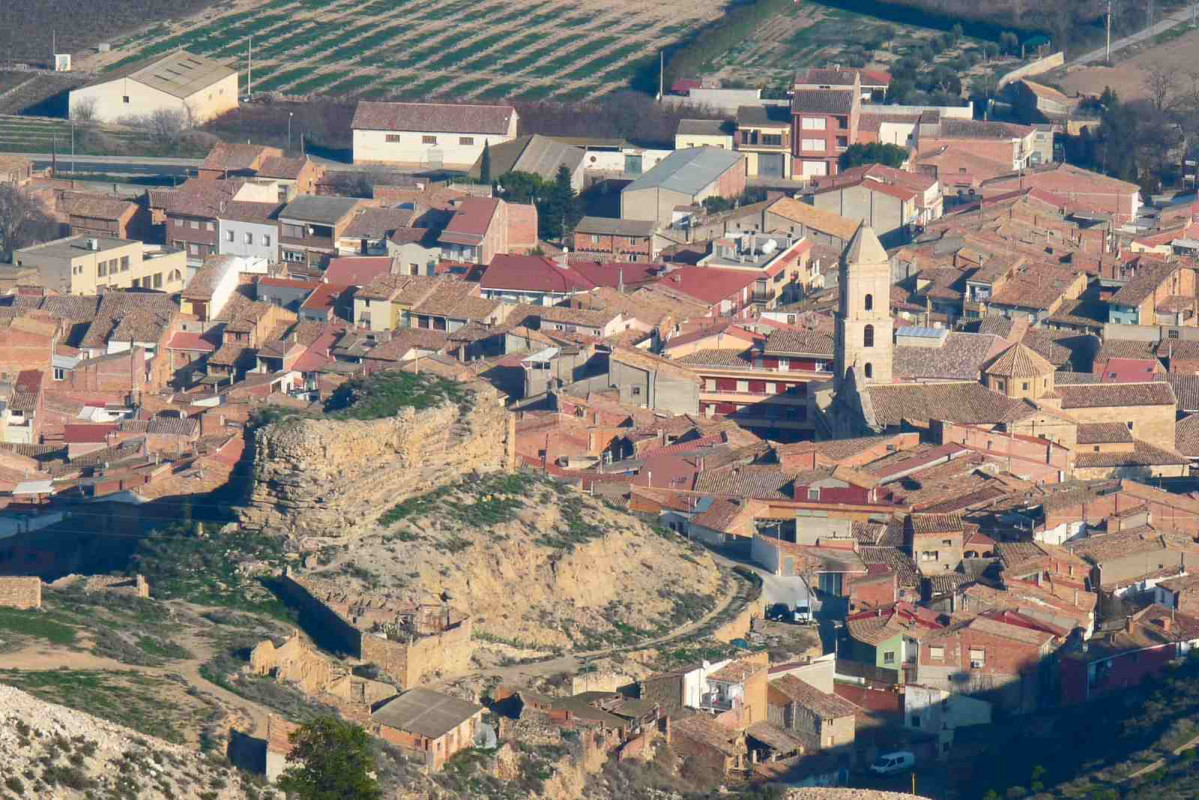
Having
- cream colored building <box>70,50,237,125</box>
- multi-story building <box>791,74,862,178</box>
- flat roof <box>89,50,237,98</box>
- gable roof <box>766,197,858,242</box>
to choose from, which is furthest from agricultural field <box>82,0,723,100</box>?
gable roof <box>766,197,858,242</box>

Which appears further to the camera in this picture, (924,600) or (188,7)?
(188,7)

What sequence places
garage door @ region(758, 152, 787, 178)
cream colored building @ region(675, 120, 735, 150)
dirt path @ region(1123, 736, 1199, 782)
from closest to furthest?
dirt path @ region(1123, 736, 1199, 782) → garage door @ region(758, 152, 787, 178) → cream colored building @ region(675, 120, 735, 150)

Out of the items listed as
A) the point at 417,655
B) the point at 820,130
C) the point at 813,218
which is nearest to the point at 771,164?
the point at 820,130

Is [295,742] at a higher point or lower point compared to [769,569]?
higher

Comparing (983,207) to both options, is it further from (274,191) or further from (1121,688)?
(1121,688)

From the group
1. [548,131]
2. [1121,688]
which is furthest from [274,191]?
[1121,688]

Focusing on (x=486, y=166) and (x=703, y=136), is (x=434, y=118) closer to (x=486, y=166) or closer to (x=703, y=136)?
(x=486, y=166)

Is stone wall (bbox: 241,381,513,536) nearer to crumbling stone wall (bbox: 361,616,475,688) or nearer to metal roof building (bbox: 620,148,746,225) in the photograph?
crumbling stone wall (bbox: 361,616,475,688)
